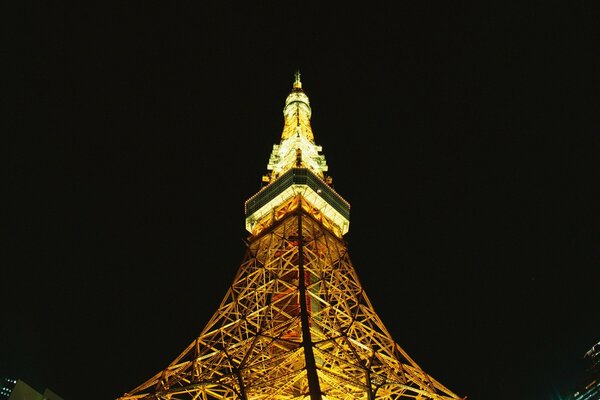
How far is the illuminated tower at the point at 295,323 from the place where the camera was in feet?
46.6

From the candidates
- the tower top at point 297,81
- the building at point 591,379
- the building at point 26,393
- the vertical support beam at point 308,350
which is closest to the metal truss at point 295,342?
the vertical support beam at point 308,350

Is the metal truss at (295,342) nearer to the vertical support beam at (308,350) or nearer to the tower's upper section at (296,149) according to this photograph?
the vertical support beam at (308,350)

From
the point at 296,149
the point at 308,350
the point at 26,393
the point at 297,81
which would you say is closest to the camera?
the point at 308,350

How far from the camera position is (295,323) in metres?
15.6

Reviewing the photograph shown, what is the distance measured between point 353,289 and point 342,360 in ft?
17.6

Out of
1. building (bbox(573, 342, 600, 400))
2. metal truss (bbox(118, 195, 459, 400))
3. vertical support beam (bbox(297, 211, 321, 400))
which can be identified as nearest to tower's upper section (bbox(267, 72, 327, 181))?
metal truss (bbox(118, 195, 459, 400))

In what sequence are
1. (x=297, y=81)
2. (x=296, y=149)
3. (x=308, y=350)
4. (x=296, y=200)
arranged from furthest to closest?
(x=297, y=81)
(x=296, y=149)
(x=296, y=200)
(x=308, y=350)

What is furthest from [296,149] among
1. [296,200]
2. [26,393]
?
[26,393]

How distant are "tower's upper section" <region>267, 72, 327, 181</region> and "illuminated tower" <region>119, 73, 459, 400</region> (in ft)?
0.23

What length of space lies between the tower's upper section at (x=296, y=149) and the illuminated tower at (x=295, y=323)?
0.23ft

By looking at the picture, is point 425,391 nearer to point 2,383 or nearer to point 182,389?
point 182,389

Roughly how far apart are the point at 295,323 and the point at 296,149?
1166 cm

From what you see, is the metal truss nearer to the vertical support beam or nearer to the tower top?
the vertical support beam

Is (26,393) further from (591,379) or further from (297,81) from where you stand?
(591,379)
